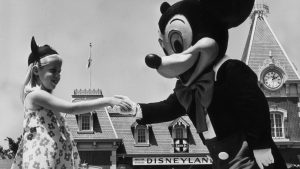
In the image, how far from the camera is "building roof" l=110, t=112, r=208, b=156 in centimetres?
2653

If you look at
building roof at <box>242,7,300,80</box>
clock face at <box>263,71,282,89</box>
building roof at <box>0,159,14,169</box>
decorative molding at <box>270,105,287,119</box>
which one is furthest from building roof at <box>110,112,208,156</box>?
building roof at <box>0,159,14,169</box>

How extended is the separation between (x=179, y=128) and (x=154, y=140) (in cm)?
140

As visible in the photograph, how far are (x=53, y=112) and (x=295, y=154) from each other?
21.6 meters

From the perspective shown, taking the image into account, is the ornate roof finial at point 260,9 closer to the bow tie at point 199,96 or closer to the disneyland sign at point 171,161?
the disneyland sign at point 171,161

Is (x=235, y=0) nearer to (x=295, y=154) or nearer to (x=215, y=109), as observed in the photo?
(x=215, y=109)

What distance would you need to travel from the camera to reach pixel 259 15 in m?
26.8

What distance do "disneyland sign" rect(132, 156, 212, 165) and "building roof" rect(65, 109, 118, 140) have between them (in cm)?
179

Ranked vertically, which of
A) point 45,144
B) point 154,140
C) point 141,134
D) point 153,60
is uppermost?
point 141,134

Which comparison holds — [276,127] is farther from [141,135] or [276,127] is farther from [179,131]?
[141,135]

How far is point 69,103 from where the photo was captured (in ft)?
16.6

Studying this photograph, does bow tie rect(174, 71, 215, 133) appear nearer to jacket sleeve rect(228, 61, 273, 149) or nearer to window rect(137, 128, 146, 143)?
jacket sleeve rect(228, 61, 273, 149)

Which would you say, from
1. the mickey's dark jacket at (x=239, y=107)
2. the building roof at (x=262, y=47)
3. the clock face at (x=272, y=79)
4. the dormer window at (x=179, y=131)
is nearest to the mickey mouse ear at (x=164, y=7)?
the mickey's dark jacket at (x=239, y=107)

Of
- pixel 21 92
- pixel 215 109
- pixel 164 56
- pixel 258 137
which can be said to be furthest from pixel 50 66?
pixel 258 137

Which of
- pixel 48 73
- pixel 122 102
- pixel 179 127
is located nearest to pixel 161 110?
pixel 122 102
